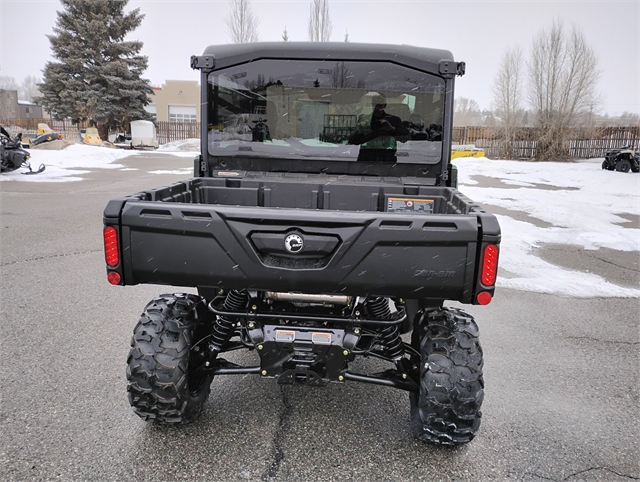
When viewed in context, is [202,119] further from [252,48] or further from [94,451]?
[94,451]

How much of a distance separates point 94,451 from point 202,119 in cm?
267

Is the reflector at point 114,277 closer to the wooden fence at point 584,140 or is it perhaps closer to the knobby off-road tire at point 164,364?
the knobby off-road tire at point 164,364

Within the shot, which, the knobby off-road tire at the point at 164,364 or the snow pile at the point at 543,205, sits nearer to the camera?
the knobby off-road tire at the point at 164,364

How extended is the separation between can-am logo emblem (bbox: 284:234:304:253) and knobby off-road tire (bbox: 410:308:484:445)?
0.96 metres

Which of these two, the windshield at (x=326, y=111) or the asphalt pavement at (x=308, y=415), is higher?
the windshield at (x=326, y=111)

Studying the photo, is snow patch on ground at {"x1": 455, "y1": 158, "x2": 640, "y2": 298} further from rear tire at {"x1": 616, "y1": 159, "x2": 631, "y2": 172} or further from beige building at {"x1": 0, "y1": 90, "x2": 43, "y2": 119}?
beige building at {"x1": 0, "y1": 90, "x2": 43, "y2": 119}

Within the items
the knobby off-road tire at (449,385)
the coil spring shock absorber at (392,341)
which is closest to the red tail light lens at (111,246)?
the coil spring shock absorber at (392,341)

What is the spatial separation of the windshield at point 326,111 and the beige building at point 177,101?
52630 mm

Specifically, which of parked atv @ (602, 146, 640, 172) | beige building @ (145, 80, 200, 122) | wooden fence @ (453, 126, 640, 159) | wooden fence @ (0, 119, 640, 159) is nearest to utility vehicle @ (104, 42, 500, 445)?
parked atv @ (602, 146, 640, 172)

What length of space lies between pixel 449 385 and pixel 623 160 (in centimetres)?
2373

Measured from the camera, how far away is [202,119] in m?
4.23

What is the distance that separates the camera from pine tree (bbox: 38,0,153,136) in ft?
111

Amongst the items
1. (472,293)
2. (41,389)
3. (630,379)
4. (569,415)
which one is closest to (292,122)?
(472,293)

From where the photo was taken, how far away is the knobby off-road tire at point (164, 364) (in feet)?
9.21
